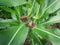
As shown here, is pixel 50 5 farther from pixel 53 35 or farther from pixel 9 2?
pixel 9 2

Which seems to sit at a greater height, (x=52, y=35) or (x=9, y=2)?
(x=9, y=2)

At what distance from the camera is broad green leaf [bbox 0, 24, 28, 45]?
5.58ft

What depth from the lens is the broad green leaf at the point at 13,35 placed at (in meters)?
1.70

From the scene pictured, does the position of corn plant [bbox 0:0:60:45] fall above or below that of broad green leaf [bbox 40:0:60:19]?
below

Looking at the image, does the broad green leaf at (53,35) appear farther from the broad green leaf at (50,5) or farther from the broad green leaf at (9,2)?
the broad green leaf at (9,2)

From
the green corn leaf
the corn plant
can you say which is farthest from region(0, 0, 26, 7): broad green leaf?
the green corn leaf

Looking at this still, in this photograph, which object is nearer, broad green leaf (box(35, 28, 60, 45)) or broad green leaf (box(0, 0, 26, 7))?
broad green leaf (box(0, 0, 26, 7))

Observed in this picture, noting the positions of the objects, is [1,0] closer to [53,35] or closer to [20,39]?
[20,39]

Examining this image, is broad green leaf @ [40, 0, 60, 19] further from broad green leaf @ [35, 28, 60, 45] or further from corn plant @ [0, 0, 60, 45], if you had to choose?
broad green leaf @ [35, 28, 60, 45]

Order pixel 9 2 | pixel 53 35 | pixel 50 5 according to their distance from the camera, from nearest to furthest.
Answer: pixel 9 2
pixel 53 35
pixel 50 5

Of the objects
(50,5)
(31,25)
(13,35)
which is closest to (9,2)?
(13,35)

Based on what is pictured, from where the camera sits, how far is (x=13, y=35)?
1.77 meters

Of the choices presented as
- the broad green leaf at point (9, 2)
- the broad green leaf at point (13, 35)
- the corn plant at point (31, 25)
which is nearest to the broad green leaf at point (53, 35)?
the corn plant at point (31, 25)

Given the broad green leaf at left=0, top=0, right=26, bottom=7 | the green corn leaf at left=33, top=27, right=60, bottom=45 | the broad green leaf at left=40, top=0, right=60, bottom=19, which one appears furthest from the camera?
the broad green leaf at left=40, top=0, right=60, bottom=19
